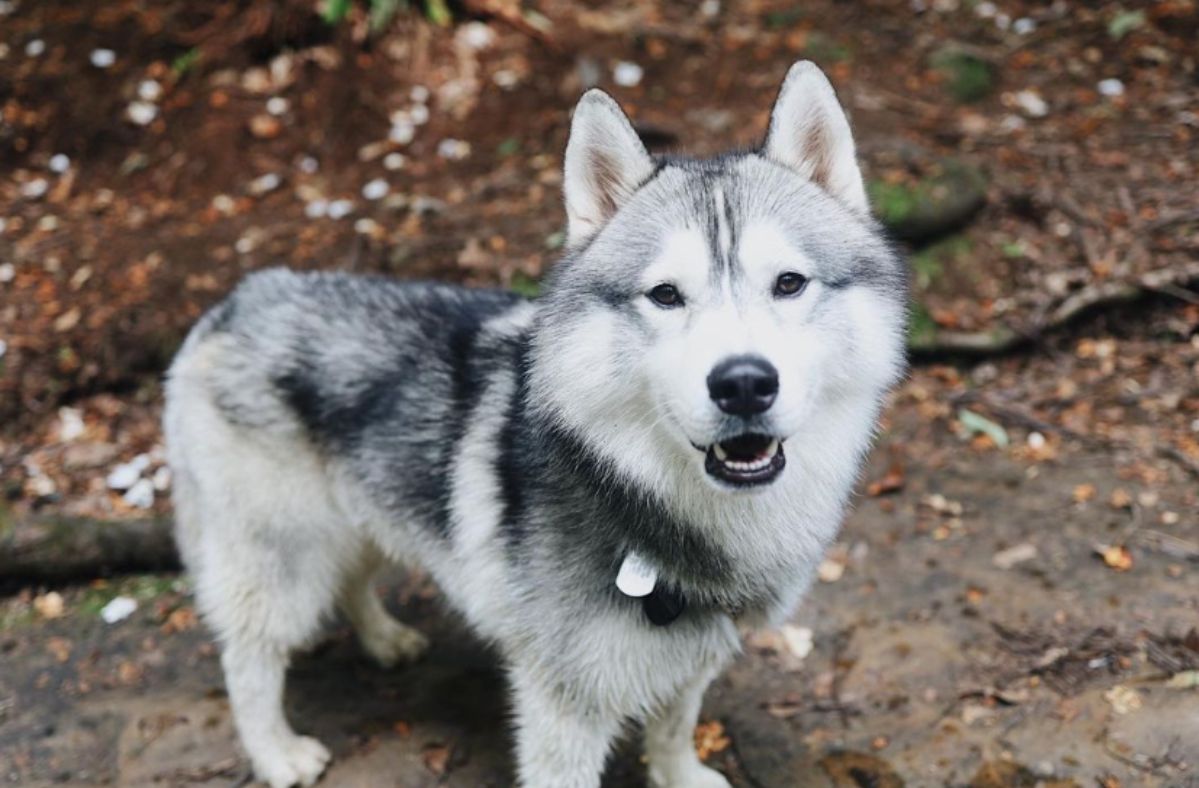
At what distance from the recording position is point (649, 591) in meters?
2.91

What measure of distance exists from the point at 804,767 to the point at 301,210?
16.3 ft

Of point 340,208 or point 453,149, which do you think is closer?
point 340,208

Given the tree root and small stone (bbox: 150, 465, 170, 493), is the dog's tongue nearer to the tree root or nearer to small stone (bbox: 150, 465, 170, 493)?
the tree root

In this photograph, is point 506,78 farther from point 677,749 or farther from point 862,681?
point 677,749

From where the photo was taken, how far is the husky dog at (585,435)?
8.54ft

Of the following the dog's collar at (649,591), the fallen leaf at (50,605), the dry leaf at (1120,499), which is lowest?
the fallen leaf at (50,605)

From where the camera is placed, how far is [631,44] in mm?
7648

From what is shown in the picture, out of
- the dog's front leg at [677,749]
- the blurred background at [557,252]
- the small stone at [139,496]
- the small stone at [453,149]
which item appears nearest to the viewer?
the dog's front leg at [677,749]

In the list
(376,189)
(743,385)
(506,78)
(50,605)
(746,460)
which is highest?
(743,385)

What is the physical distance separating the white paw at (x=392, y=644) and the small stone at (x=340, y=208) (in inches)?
127

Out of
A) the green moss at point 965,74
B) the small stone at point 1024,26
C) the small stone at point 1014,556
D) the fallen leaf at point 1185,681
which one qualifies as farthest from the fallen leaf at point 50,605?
the small stone at point 1024,26

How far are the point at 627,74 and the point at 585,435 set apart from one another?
530 centimetres

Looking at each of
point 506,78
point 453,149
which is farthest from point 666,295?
point 506,78

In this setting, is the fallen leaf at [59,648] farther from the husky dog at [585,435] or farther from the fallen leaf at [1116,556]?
the fallen leaf at [1116,556]
